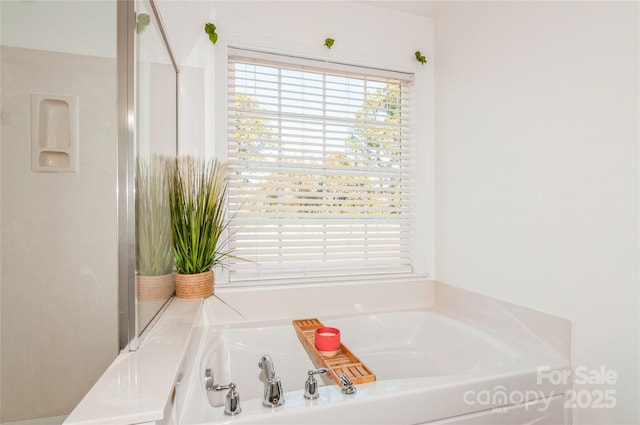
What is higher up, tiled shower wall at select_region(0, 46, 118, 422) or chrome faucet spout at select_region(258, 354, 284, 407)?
tiled shower wall at select_region(0, 46, 118, 422)

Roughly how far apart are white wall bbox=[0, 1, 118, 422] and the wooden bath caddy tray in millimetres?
809

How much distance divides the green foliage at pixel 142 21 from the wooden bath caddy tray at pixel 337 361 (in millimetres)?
1429

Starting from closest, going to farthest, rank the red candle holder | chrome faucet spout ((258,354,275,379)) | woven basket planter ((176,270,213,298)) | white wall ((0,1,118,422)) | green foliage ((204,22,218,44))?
chrome faucet spout ((258,354,275,379))
white wall ((0,1,118,422))
the red candle holder
woven basket planter ((176,270,213,298))
green foliage ((204,22,218,44))

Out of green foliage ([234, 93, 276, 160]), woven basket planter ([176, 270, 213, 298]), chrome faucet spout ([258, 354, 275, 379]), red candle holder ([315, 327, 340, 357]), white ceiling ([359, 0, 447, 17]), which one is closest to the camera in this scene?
chrome faucet spout ([258, 354, 275, 379])

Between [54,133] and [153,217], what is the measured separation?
21.6 inches

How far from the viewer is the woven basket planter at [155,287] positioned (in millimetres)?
1220

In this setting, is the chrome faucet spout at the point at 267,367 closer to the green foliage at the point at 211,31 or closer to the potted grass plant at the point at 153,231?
the potted grass plant at the point at 153,231

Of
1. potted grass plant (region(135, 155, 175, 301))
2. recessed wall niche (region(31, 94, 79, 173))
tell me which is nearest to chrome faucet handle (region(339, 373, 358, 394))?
potted grass plant (region(135, 155, 175, 301))

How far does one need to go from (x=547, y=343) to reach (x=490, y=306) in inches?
12.8

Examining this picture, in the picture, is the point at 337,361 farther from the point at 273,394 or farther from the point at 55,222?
the point at 55,222

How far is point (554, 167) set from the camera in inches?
57.0

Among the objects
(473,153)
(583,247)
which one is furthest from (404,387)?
(473,153)

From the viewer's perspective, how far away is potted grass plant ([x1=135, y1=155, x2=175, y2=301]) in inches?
48.5

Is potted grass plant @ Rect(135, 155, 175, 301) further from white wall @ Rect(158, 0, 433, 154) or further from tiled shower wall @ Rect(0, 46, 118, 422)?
white wall @ Rect(158, 0, 433, 154)
